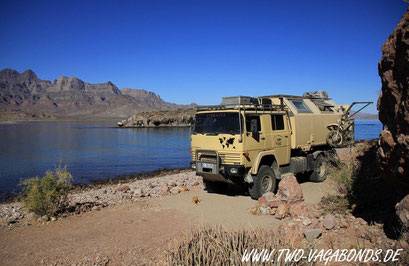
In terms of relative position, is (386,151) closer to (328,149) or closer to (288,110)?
(288,110)

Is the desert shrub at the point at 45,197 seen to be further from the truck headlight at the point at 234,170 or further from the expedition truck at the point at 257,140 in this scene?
the truck headlight at the point at 234,170

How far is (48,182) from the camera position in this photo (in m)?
9.41

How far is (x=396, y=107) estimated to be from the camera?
199 inches

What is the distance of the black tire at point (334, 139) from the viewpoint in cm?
1340

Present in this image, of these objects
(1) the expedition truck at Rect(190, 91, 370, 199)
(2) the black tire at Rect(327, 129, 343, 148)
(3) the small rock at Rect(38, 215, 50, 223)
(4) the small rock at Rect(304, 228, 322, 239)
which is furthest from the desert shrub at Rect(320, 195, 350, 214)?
(3) the small rock at Rect(38, 215, 50, 223)

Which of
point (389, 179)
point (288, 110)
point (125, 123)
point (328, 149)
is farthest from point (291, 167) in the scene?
point (125, 123)

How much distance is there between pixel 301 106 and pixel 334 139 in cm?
226

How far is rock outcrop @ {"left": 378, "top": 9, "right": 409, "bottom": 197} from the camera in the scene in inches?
188

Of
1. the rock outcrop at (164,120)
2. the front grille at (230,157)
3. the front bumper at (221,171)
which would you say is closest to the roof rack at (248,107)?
the front grille at (230,157)

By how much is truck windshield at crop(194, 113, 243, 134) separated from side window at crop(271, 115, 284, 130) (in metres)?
1.77

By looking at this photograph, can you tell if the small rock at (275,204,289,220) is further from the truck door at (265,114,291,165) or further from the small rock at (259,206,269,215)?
the truck door at (265,114,291,165)

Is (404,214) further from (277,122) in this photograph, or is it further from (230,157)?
(277,122)

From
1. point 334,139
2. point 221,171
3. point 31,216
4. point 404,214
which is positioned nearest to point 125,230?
point 31,216

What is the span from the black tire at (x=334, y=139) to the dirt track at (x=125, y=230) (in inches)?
116
